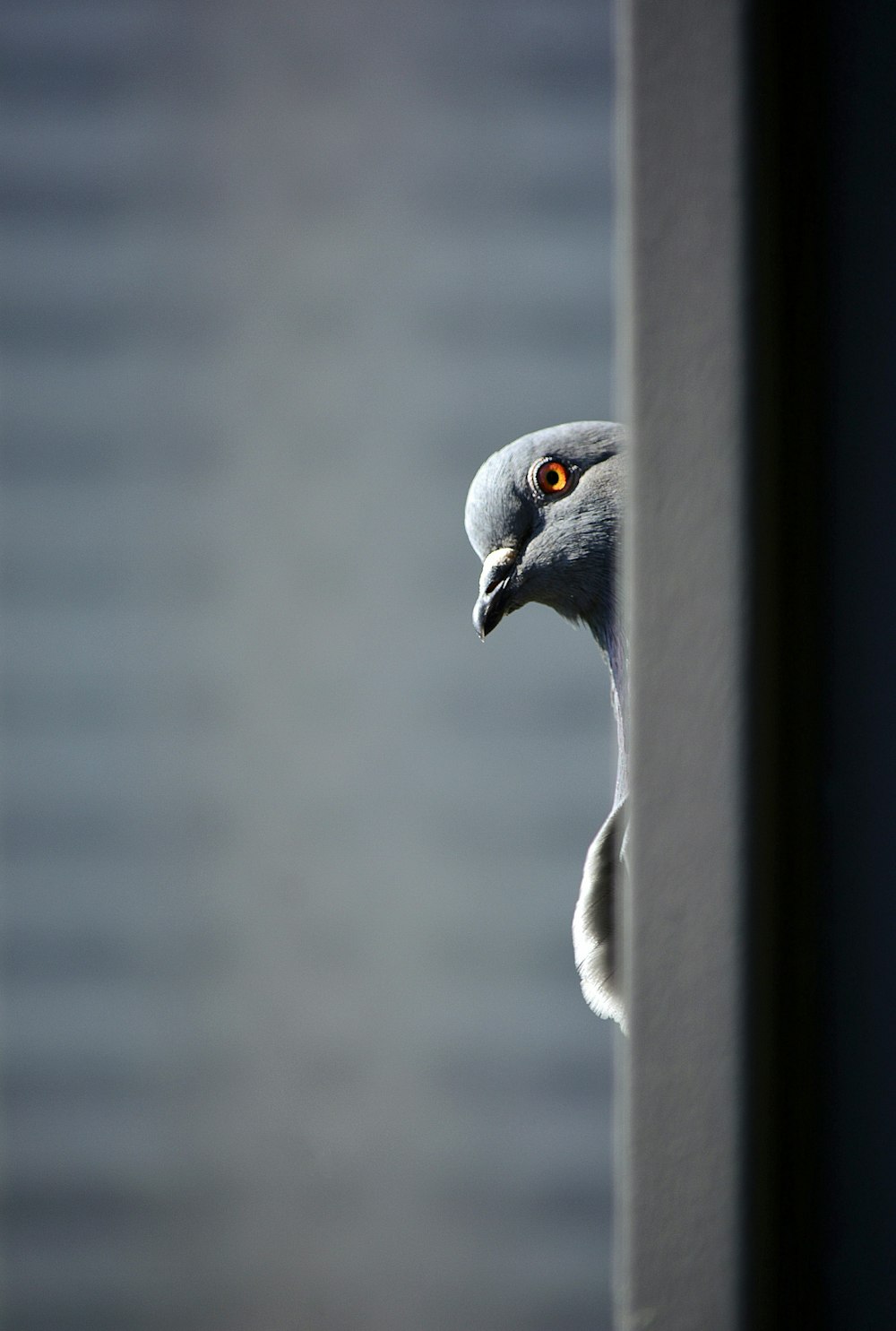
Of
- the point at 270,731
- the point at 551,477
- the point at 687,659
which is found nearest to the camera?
the point at 687,659

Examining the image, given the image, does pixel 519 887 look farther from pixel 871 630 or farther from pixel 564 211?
pixel 871 630

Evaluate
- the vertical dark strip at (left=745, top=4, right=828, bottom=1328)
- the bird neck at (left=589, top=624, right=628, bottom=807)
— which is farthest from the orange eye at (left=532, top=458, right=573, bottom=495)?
the vertical dark strip at (left=745, top=4, right=828, bottom=1328)

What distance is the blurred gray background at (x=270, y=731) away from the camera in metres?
1.59

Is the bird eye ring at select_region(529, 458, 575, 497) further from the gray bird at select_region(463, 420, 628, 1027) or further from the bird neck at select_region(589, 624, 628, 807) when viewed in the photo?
the bird neck at select_region(589, 624, 628, 807)

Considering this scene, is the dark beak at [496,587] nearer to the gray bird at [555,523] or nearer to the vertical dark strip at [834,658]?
the gray bird at [555,523]

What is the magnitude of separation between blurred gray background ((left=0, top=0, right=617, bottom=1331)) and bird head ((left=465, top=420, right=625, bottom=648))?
72cm

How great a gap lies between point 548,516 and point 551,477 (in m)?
0.03

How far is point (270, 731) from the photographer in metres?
1.62

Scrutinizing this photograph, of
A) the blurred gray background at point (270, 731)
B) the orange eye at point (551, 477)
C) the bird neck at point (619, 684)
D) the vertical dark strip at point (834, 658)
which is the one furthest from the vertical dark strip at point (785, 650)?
the blurred gray background at point (270, 731)

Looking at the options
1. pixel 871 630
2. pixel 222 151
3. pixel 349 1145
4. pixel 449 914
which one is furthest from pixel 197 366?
pixel 871 630

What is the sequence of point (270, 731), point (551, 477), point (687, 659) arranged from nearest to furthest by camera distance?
point (687, 659), point (551, 477), point (270, 731)

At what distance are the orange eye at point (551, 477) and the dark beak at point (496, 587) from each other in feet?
0.20

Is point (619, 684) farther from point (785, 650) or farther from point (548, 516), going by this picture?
point (785, 650)

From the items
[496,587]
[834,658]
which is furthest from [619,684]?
[834,658]
